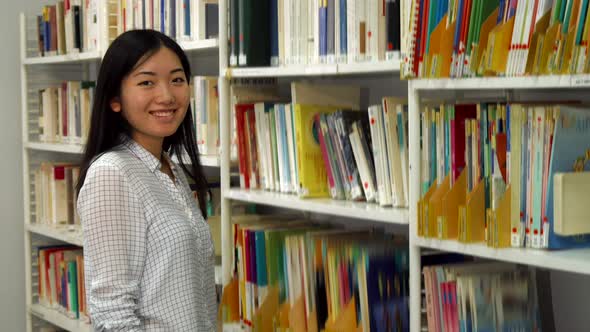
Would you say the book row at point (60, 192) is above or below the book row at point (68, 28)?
below

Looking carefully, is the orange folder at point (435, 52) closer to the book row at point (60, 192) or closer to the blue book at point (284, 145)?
the blue book at point (284, 145)

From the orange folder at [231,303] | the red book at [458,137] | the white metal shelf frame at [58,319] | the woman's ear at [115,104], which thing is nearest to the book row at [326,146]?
the red book at [458,137]

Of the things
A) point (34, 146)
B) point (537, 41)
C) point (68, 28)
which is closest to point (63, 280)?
point (34, 146)

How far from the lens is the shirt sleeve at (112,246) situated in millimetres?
1801

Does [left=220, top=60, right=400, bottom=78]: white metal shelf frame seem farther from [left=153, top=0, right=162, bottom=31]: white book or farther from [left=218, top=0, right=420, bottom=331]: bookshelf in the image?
[left=153, top=0, right=162, bottom=31]: white book

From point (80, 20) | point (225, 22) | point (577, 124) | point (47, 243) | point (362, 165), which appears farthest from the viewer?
point (47, 243)

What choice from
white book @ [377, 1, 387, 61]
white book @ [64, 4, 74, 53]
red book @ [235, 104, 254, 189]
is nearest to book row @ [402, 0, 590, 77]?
white book @ [377, 1, 387, 61]

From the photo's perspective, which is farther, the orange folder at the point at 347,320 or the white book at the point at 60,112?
the white book at the point at 60,112

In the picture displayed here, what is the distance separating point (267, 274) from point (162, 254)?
2.21ft

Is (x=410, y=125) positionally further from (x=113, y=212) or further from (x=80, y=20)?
(x=80, y=20)

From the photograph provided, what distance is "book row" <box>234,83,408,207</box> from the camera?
2090 millimetres

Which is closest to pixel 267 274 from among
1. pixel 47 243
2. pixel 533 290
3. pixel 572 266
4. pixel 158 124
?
pixel 158 124

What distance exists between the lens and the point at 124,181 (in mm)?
1862

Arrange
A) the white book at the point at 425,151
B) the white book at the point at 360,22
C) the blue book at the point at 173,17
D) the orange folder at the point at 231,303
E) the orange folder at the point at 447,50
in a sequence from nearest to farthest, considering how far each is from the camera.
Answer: the orange folder at the point at 447,50
the white book at the point at 425,151
the white book at the point at 360,22
the orange folder at the point at 231,303
the blue book at the point at 173,17
